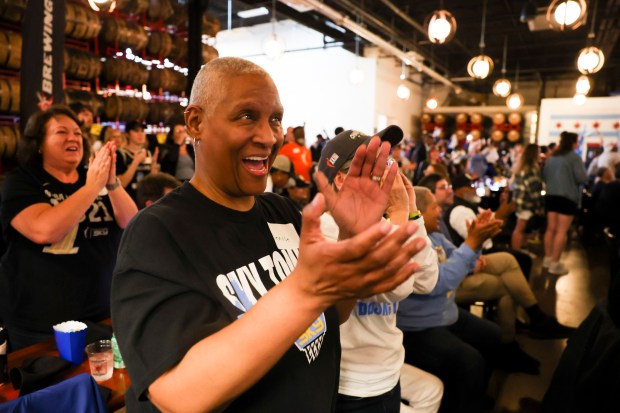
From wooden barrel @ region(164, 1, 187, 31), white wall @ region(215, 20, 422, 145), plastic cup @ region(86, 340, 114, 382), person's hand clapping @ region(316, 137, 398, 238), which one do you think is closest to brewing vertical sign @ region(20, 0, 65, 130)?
plastic cup @ region(86, 340, 114, 382)

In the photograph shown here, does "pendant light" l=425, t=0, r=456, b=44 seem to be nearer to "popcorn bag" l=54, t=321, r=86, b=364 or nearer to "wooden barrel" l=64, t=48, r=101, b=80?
"wooden barrel" l=64, t=48, r=101, b=80

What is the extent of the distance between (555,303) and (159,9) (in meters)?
6.21

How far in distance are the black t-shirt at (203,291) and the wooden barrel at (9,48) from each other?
181 inches

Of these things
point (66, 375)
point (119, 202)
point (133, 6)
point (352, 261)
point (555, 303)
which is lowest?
point (555, 303)

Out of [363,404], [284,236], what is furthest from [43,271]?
[363,404]

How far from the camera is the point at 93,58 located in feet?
18.0

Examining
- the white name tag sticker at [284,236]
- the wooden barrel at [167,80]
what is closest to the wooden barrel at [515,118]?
the wooden barrel at [167,80]

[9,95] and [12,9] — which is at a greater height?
[12,9]

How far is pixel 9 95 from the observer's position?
4.49m

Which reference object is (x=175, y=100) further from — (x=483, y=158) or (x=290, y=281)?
(x=290, y=281)

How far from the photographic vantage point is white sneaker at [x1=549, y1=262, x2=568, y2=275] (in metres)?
5.59

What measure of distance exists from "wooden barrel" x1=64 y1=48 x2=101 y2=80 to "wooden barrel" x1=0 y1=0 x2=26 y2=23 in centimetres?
70

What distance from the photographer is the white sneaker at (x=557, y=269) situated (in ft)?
18.4

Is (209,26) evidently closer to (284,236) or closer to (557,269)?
(557,269)
